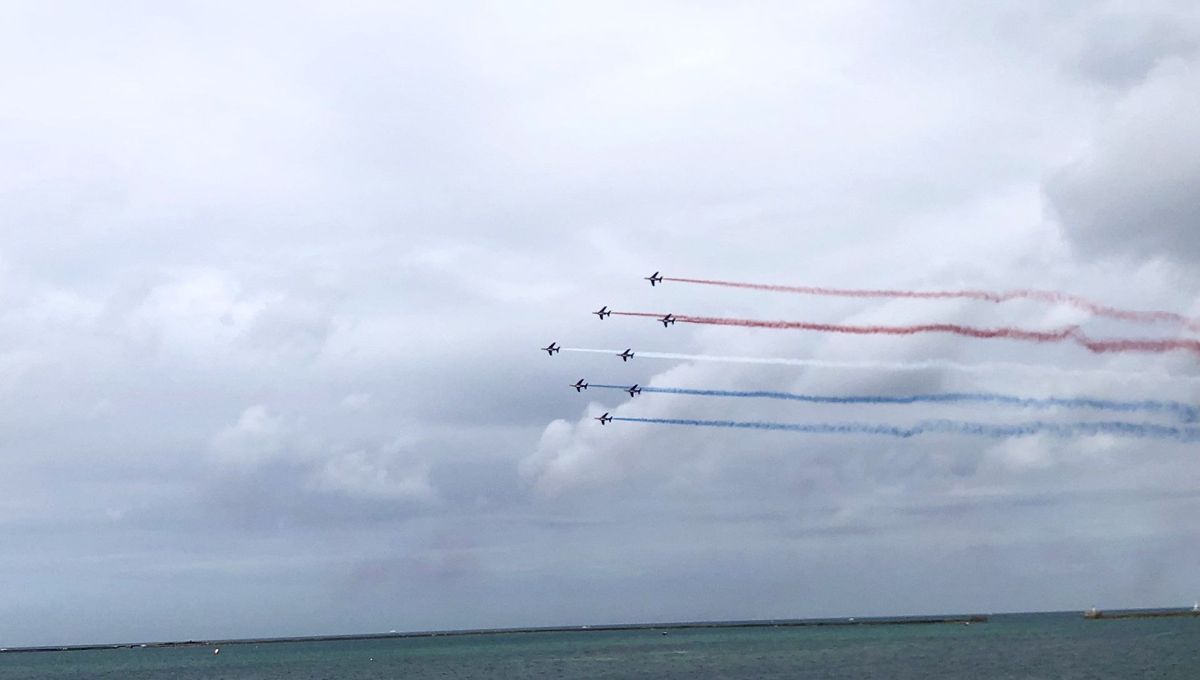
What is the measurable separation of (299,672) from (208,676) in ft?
48.9

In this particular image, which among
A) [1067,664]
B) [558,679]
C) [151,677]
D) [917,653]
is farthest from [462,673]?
[1067,664]

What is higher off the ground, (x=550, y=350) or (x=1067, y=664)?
(x=550, y=350)

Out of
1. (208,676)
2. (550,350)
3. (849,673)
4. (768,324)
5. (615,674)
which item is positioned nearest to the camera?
(768,324)

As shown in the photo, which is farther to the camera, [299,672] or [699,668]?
[299,672]

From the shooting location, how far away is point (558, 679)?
495 ft

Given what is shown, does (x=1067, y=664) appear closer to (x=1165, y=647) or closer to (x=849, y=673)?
(x=849, y=673)

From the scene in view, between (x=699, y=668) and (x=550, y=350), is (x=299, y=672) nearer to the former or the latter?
(x=699, y=668)

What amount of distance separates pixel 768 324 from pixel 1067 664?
85213 mm

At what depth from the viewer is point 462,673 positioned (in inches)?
6978

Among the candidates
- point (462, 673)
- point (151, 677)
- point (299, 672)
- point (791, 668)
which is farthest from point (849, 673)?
point (151, 677)

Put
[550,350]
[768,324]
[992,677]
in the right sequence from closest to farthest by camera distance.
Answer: [768,324] < [550,350] < [992,677]

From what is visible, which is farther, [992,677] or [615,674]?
[615,674]

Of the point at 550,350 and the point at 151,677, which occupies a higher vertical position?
the point at 550,350

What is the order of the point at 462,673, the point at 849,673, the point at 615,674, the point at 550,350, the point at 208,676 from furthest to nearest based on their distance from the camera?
the point at 208,676, the point at 462,673, the point at 615,674, the point at 849,673, the point at 550,350
